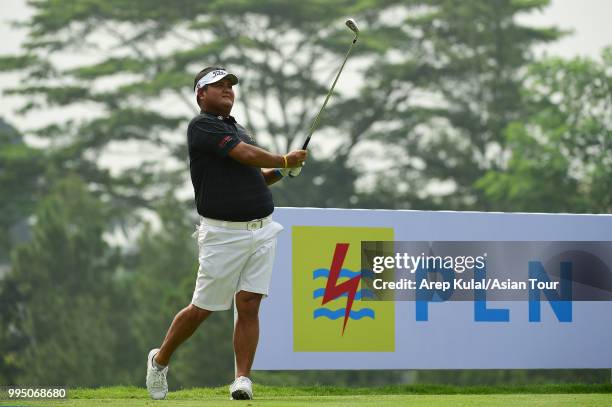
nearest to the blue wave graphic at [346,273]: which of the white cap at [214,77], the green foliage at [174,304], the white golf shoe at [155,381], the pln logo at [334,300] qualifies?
the pln logo at [334,300]

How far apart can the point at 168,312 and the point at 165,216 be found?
10.3ft

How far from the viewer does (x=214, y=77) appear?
22.0 ft

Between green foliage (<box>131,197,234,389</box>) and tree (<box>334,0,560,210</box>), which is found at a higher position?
tree (<box>334,0,560,210</box>)

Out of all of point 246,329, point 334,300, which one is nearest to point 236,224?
point 246,329

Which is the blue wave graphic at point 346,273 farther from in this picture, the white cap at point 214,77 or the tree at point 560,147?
the tree at point 560,147

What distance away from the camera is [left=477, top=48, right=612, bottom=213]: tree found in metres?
32.4

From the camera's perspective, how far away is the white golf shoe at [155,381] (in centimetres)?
680

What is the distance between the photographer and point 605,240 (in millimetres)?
9047

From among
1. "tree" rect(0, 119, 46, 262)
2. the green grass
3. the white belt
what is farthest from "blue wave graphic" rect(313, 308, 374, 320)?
"tree" rect(0, 119, 46, 262)

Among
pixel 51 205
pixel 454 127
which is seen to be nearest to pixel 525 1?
pixel 454 127

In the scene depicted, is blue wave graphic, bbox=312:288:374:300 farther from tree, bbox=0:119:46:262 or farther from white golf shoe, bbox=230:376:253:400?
tree, bbox=0:119:46:262

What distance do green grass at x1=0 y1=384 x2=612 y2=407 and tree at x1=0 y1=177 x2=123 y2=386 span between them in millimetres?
23482

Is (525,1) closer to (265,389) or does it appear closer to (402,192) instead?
(402,192)

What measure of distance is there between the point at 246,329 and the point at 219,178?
812mm
